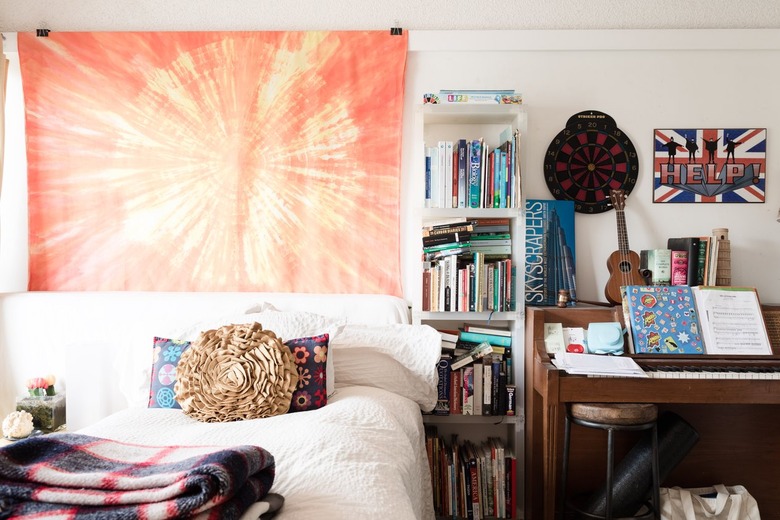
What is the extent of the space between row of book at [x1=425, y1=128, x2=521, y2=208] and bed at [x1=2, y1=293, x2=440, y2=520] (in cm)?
51

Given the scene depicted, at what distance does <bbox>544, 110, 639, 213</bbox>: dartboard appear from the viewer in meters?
2.61

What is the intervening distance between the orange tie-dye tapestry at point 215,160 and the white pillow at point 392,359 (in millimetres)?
416

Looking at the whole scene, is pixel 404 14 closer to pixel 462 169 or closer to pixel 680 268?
pixel 462 169

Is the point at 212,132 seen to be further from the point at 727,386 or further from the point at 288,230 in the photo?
the point at 727,386

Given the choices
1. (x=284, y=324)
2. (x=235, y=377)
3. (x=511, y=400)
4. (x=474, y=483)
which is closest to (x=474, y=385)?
(x=511, y=400)

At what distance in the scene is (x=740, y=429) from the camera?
8.07ft

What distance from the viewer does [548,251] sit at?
2547mm

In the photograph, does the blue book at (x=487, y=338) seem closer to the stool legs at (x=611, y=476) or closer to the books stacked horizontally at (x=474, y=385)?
the books stacked horizontally at (x=474, y=385)

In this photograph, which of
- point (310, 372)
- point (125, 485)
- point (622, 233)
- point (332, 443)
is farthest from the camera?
point (622, 233)

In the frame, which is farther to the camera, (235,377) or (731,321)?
(731,321)

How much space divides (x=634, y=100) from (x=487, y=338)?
1275mm

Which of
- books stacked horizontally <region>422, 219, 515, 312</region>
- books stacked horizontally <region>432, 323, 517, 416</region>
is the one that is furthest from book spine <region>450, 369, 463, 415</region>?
books stacked horizontally <region>422, 219, 515, 312</region>

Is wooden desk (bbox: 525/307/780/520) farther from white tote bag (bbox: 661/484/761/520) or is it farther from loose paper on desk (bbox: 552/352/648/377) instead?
white tote bag (bbox: 661/484/761/520)

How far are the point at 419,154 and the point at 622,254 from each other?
0.96 meters
